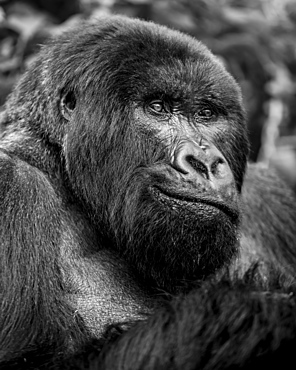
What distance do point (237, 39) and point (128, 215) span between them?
4.46 meters

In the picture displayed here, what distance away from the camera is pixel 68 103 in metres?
3.82

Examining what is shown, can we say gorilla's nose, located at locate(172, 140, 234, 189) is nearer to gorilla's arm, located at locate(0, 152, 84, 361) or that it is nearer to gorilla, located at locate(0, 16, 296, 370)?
gorilla, located at locate(0, 16, 296, 370)

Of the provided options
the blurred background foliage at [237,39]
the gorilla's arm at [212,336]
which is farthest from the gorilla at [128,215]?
the blurred background foliage at [237,39]

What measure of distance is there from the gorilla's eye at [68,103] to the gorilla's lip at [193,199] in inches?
28.2

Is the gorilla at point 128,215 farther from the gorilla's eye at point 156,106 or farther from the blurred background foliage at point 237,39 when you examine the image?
the blurred background foliage at point 237,39

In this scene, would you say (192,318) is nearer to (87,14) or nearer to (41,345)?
(41,345)

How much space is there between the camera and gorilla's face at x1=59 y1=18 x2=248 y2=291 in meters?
3.40

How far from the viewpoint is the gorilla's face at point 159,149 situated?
340 centimetres

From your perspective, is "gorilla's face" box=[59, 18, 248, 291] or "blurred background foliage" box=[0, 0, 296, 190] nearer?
"gorilla's face" box=[59, 18, 248, 291]

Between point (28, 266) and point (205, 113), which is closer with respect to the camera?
point (28, 266)

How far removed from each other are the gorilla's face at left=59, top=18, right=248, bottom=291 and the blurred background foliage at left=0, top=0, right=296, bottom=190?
2.36 metres

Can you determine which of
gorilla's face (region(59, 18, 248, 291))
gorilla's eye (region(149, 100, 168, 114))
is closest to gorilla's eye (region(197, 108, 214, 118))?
gorilla's face (region(59, 18, 248, 291))

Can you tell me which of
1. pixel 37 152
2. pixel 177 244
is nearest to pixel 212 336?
pixel 177 244

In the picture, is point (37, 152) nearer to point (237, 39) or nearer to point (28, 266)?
point (28, 266)
